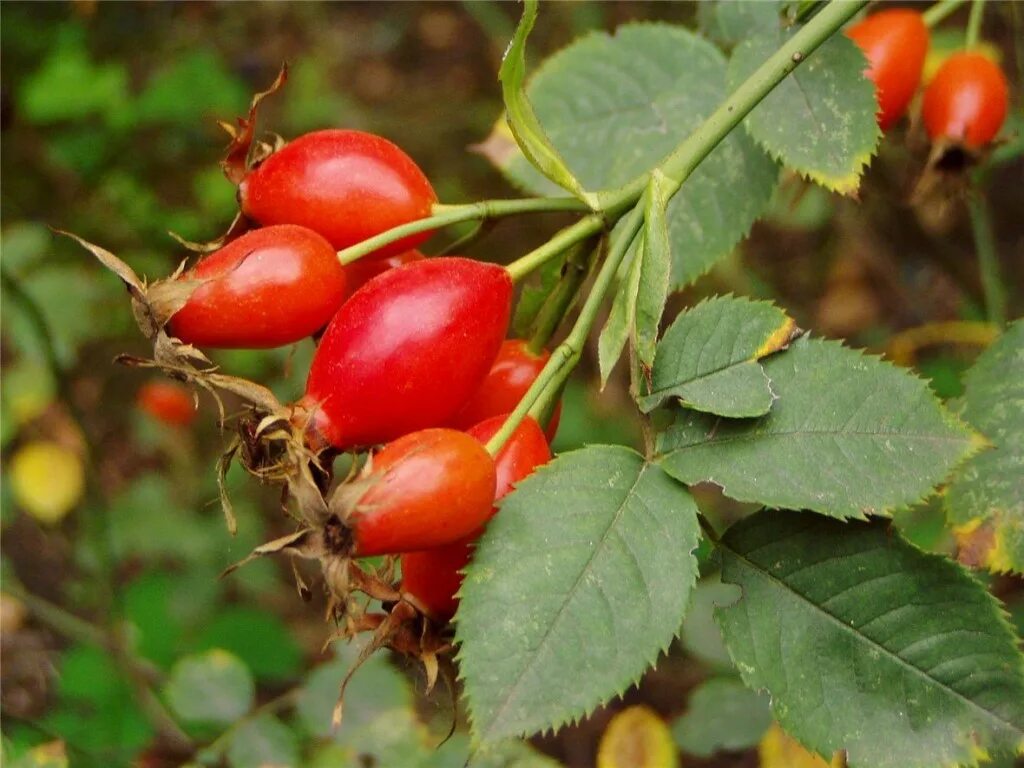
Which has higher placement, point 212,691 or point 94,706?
point 212,691

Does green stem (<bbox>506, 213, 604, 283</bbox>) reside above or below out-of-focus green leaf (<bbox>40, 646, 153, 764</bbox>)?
above

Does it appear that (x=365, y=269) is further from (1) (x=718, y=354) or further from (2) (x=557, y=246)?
(1) (x=718, y=354)

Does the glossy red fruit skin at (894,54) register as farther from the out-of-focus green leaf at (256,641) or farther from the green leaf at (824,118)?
the out-of-focus green leaf at (256,641)

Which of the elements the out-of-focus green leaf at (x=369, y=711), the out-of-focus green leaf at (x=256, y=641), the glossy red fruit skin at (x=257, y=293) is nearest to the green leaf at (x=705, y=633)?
the out-of-focus green leaf at (x=369, y=711)

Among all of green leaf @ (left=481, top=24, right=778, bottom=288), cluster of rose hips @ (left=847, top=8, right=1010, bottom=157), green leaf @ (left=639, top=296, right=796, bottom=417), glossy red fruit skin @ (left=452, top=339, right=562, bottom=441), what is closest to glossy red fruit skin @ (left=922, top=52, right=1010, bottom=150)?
cluster of rose hips @ (left=847, top=8, right=1010, bottom=157)

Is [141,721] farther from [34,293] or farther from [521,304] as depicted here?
[521,304]

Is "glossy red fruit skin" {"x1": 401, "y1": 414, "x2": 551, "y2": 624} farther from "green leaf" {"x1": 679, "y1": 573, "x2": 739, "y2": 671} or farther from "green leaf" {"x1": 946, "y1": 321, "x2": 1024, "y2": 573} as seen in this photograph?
"green leaf" {"x1": 679, "y1": 573, "x2": 739, "y2": 671}

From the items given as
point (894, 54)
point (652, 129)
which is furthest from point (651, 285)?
point (894, 54)
